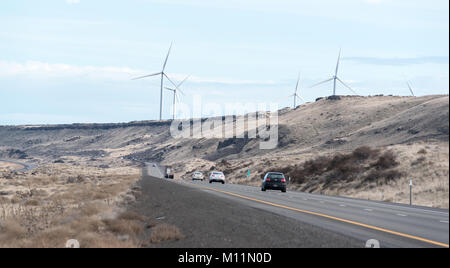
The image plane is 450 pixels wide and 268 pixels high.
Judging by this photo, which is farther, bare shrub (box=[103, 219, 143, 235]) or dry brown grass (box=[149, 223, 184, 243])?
bare shrub (box=[103, 219, 143, 235])

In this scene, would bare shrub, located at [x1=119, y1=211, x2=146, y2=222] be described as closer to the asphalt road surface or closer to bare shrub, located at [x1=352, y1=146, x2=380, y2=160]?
the asphalt road surface

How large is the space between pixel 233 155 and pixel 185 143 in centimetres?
4782

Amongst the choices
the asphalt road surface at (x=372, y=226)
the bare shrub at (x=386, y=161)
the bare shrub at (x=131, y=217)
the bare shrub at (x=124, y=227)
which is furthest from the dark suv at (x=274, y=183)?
the bare shrub at (x=124, y=227)

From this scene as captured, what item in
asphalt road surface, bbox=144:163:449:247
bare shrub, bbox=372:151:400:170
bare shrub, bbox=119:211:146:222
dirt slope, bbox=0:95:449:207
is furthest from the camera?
dirt slope, bbox=0:95:449:207

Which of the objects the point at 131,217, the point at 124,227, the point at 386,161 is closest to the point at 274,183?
the point at 386,161

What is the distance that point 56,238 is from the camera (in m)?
13.9

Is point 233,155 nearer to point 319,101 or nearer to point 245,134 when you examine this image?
point 245,134

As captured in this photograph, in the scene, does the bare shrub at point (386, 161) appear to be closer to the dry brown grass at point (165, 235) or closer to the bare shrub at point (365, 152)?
the bare shrub at point (365, 152)

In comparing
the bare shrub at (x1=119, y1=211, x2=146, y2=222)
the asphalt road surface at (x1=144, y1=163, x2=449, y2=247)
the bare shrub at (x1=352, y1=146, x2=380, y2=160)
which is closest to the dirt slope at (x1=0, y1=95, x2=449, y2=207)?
the bare shrub at (x1=352, y1=146, x2=380, y2=160)

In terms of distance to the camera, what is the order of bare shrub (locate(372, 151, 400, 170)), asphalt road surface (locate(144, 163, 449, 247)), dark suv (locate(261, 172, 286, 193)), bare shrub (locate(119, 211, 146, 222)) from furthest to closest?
dark suv (locate(261, 172, 286, 193))
bare shrub (locate(372, 151, 400, 170))
bare shrub (locate(119, 211, 146, 222))
asphalt road surface (locate(144, 163, 449, 247))

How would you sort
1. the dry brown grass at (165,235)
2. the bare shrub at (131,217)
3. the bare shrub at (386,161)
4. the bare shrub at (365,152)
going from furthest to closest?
the bare shrub at (386,161), the bare shrub at (365,152), the bare shrub at (131,217), the dry brown grass at (165,235)

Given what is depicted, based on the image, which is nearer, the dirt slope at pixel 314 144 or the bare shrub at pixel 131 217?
the bare shrub at pixel 131 217

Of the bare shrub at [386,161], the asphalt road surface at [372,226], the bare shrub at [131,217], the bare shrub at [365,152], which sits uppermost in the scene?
the bare shrub at [365,152]

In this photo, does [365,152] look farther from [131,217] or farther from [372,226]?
[131,217]
